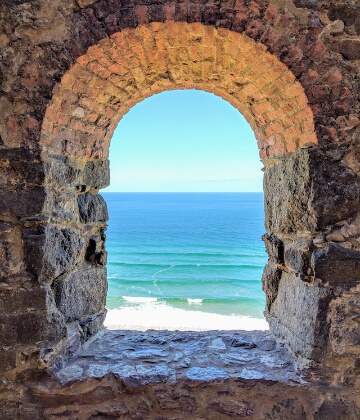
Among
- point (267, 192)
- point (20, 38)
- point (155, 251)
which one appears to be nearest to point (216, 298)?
point (155, 251)

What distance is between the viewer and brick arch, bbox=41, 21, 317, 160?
2.02 metres

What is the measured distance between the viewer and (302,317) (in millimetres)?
2143

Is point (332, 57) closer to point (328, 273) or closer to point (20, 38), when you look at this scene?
point (328, 273)

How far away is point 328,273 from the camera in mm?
1992

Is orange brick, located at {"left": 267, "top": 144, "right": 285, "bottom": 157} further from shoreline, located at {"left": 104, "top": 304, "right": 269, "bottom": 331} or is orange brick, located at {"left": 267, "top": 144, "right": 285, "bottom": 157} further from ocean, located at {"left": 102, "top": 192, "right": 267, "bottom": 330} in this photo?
shoreline, located at {"left": 104, "top": 304, "right": 269, "bottom": 331}

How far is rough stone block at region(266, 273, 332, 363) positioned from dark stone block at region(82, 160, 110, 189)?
158 centimetres

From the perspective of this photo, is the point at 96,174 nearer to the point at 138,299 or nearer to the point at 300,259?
the point at 300,259

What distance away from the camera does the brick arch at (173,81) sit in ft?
6.63

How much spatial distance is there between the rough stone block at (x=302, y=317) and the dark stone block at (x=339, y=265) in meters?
0.09

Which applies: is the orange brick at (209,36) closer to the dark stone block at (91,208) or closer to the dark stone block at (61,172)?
the dark stone block at (61,172)

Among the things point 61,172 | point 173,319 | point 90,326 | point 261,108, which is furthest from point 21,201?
point 173,319

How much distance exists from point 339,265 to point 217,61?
1492 millimetres

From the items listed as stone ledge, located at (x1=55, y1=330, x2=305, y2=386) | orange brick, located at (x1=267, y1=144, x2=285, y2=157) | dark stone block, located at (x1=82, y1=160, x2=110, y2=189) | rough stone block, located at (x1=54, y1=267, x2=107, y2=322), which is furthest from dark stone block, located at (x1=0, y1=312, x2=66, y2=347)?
orange brick, located at (x1=267, y1=144, x2=285, y2=157)

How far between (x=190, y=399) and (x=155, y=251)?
25.9 m
